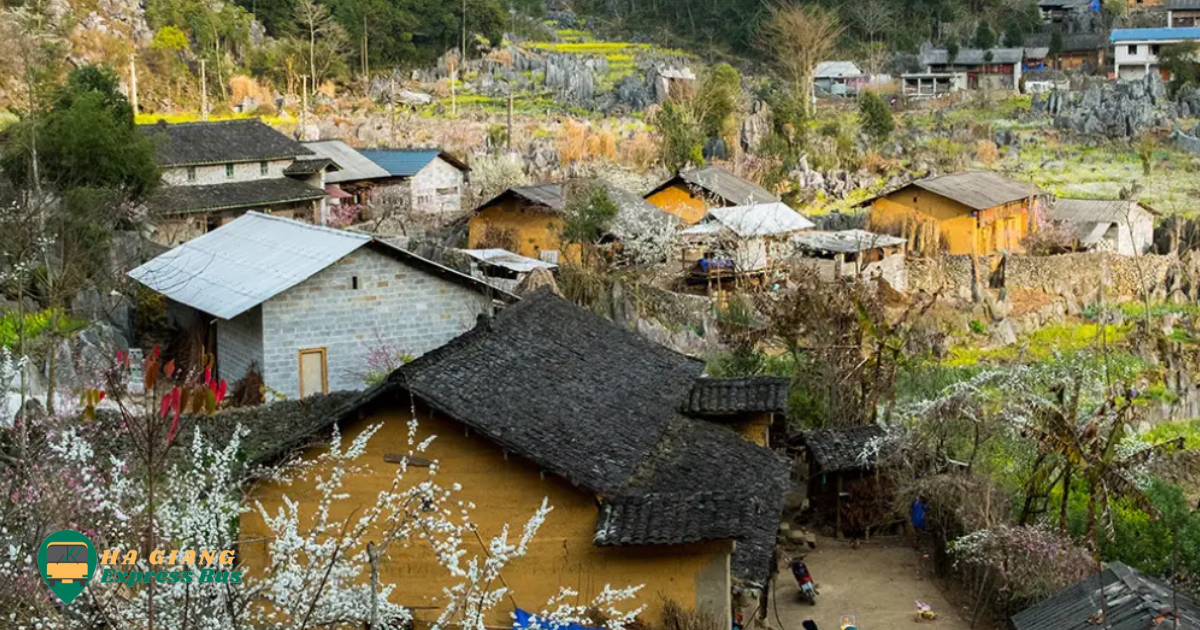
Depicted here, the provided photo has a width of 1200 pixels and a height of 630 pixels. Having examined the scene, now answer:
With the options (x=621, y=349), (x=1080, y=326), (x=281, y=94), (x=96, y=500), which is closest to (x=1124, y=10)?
(x=281, y=94)

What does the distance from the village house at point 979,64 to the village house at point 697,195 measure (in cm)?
3412

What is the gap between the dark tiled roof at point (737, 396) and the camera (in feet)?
53.0

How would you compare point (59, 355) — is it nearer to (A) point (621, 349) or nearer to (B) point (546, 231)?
(A) point (621, 349)

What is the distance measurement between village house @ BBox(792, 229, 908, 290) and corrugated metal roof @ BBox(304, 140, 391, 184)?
1207cm

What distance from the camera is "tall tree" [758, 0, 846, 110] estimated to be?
6150 cm

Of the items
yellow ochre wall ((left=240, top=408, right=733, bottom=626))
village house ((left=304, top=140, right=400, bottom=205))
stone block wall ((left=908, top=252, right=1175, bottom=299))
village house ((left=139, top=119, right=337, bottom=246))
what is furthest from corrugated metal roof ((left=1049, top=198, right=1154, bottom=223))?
yellow ochre wall ((left=240, top=408, right=733, bottom=626))

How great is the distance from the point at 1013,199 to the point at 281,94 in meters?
32.7

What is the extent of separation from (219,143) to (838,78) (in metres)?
39.1

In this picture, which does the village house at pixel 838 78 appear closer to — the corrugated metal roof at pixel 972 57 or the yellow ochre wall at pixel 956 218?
the corrugated metal roof at pixel 972 57

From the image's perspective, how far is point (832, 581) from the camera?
15.9m

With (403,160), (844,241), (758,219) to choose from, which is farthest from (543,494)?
(403,160)

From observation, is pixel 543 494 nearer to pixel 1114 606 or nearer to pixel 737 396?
pixel 1114 606

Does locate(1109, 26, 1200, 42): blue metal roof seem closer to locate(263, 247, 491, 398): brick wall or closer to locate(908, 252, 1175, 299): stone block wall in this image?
locate(908, 252, 1175, 299): stone block wall

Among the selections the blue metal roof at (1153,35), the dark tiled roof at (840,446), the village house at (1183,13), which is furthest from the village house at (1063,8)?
the dark tiled roof at (840,446)
